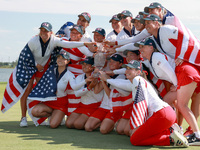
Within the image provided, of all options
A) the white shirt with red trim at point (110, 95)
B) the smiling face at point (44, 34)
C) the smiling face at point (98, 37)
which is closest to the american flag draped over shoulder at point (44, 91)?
the smiling face at point (44, 34)

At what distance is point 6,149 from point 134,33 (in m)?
3.29

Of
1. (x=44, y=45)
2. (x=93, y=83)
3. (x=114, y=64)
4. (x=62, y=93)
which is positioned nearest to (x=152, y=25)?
(x=114, y=64)

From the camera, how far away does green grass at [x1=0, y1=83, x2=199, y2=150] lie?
449 centimetres

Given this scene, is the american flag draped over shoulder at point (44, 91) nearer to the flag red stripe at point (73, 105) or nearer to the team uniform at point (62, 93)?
the team uniform at point (62, 93)

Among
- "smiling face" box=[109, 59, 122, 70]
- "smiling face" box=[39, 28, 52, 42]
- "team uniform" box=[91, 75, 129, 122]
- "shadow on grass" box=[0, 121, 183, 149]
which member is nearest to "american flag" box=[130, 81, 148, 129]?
"shadow on grass" box=[0, 121, 183, 149]

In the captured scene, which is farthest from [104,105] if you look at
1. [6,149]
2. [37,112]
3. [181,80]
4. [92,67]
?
[6,149]

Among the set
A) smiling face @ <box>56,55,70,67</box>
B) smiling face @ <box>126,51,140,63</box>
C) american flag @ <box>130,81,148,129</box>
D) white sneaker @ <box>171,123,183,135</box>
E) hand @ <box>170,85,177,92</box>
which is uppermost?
smiling face @ <box>126,51,140,63</box>

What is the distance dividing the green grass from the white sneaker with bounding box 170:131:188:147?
93 millimetres

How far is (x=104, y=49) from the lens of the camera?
19.9 ft

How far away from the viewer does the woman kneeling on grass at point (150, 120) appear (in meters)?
4.60

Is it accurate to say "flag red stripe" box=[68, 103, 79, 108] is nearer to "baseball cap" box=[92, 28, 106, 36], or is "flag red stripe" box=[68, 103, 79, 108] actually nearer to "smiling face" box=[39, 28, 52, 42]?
"smiling face" box=[39, 28, 52, 42]

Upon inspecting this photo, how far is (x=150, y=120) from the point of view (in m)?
4.61

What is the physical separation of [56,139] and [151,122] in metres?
1.48

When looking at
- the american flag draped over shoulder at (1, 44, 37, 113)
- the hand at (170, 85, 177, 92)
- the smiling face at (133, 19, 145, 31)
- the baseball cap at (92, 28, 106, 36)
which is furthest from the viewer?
the baseball cap at (92, 28, 106, 36)
